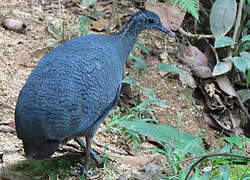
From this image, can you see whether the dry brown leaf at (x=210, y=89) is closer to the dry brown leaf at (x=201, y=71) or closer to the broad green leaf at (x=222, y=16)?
the dry brown leaf at (x=201, y=71)

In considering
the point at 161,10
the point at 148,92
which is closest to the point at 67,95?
the point at 148,92

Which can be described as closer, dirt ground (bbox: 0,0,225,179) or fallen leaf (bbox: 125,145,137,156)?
dirt ground (bbox: 0,0,225,179)

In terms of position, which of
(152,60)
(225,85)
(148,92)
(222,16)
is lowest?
(225,85)

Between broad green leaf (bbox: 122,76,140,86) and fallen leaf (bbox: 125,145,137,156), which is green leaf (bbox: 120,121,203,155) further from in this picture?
broad green leaf (bbox: 122,76,140,86)

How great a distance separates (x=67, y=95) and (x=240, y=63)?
3.06 m

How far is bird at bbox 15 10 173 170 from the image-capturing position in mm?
2678

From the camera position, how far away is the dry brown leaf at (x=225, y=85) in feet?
17.9

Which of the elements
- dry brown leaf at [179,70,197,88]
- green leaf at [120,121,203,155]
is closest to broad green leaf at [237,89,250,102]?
dry brown leaf at [179,70,197,88]

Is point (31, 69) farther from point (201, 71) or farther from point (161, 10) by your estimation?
point (201, 71)

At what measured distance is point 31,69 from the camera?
15.2ft

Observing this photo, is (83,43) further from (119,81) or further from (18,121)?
(18,121)

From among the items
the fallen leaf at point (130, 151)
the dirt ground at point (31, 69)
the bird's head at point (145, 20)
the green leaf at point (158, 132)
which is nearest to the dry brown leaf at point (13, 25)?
the dirt ground at point (31, 69)

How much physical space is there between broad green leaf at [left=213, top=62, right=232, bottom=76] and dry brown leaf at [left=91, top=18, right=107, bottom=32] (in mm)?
1649

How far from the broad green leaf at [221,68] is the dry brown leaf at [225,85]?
0.13 metres
